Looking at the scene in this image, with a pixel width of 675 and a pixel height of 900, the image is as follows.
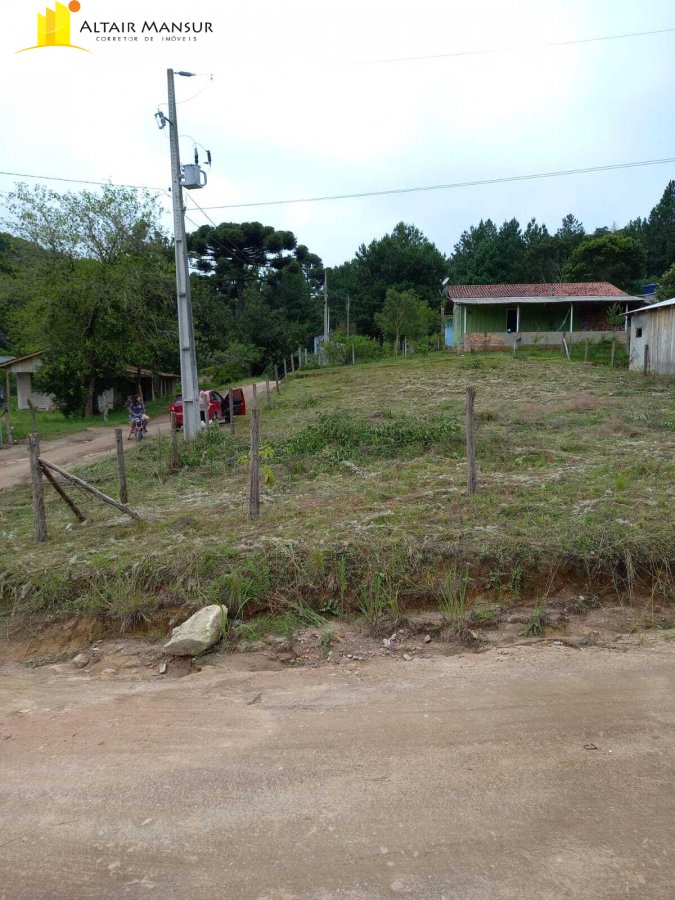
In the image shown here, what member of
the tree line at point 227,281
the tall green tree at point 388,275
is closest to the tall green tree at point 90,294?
the tree line at point 227,281

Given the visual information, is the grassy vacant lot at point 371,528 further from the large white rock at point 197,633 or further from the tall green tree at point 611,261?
the tall green tree at point 611,261

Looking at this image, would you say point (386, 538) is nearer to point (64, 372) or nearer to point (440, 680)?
point (440, 680)

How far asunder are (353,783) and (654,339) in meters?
23.0

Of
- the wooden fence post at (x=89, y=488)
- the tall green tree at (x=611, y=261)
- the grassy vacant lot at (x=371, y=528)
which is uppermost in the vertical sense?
the tall green tree at (x=611, y=261)

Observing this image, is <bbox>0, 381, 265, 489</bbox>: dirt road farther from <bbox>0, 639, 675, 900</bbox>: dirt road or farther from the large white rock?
<bbox>0, 639, 675, 900</bbox>: dirt road

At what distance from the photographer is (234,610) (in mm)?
5867

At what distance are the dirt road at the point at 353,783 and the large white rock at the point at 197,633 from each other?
0.48 m

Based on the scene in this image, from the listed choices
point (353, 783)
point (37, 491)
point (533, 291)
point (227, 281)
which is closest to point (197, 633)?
point (353, 783)

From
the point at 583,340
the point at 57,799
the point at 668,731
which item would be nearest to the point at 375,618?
the point at 668,731

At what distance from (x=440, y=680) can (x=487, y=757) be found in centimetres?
106

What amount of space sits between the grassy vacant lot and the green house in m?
20.6

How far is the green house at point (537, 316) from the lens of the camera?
32.1 metres

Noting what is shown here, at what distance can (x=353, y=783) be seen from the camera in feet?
10.9

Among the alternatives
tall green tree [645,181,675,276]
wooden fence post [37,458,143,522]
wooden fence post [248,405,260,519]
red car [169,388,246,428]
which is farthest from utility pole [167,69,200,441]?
tall green tree [645,181,675,276]
